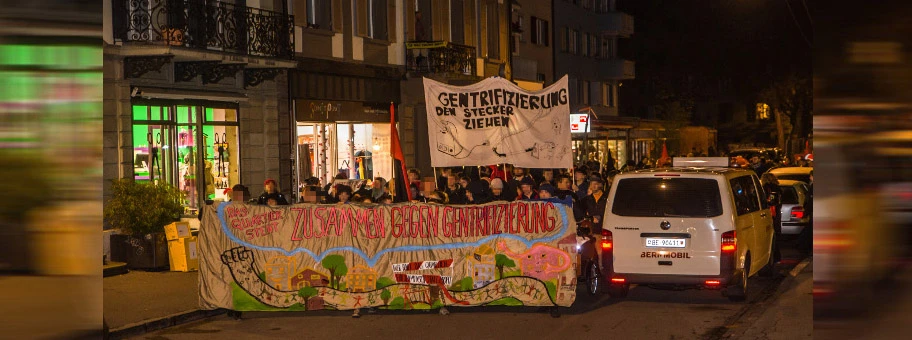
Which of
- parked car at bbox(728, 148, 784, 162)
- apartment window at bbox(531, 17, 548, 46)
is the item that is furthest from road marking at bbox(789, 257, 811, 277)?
apartment window at bbox(531, 17, 548, 46)

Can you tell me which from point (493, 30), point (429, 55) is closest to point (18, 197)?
point (429, 55)

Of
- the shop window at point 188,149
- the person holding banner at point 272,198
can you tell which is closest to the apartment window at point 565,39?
the shop window at point 188,149

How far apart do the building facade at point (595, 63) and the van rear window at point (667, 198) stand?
3223 cm

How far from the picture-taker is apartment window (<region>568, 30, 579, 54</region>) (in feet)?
171

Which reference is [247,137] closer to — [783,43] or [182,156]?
[182,156]

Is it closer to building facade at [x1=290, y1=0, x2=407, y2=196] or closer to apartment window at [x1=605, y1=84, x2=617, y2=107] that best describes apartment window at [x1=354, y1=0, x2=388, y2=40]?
building facade at [x1=290, y1=0, x2=407, y2=196]

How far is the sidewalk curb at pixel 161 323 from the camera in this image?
11330mm

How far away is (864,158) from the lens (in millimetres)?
1571

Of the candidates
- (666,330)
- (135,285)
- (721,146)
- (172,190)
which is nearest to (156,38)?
(172,190)

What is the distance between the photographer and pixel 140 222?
1656cm

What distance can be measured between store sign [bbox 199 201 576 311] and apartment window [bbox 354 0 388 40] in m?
15.3

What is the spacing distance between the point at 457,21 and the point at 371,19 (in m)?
5.14

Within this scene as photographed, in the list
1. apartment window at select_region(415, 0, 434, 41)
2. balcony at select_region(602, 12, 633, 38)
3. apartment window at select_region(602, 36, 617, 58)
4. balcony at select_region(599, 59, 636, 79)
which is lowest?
apartment window at select_region(415, 0, 434, 41)

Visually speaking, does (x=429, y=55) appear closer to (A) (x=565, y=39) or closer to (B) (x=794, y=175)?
(B) (x=794, y=175)
